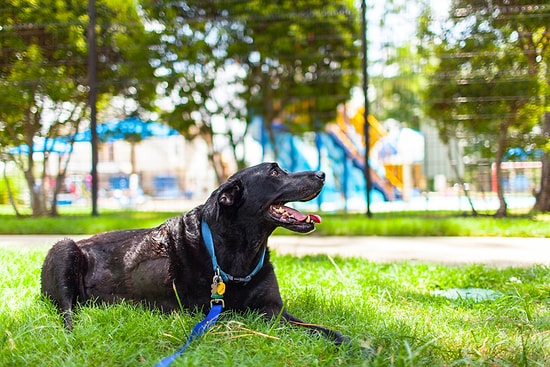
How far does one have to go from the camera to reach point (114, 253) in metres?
3.03

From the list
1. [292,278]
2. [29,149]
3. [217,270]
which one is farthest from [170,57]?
[217,270]

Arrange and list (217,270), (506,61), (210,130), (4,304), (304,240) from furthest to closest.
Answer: (210,130), (506,61), (304,240), (4,304), (217,270)

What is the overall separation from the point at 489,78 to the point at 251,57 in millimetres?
4401

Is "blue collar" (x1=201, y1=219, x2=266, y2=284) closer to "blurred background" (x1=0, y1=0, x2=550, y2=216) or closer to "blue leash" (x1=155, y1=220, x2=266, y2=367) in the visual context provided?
"blue leash" (x1=155, y1=220, x2=266, y2=367)

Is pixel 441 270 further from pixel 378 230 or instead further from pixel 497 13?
pixel 497 13

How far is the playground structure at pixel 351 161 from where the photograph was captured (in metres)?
13.1

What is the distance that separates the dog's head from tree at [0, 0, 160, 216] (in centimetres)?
665

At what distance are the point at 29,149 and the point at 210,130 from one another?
344cm

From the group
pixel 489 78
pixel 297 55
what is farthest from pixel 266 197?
pixel 297 55

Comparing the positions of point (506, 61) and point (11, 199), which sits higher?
point (506, 61)

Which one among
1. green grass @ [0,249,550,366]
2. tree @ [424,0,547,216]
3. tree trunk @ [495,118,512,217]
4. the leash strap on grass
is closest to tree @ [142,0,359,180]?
tree @ [424,0,547,216]

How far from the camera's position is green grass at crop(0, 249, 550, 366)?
2086mm

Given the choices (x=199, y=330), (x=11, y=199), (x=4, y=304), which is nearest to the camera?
(x=199, y=330)

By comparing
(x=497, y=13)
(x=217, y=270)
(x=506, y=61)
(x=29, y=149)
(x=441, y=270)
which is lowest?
(x=441, y=270)
